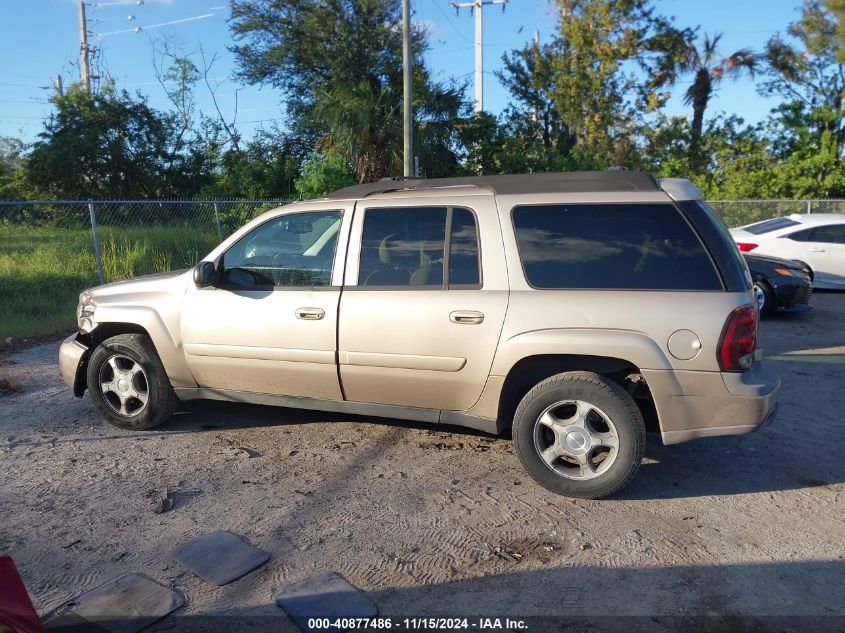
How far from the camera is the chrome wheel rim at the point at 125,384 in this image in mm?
5434

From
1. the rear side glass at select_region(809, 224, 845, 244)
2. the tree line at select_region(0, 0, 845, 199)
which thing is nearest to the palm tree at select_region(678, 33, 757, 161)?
the tree line at select_region(0, 0, 845, 199)

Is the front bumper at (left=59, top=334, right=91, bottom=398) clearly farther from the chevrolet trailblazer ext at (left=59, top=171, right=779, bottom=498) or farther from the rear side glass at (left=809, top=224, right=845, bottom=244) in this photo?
the rear side glass at (left=809, top=224, right=845, bottom=244)

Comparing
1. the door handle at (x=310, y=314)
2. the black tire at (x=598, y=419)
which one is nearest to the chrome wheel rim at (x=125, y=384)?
the door handle at (x=310, y=314)

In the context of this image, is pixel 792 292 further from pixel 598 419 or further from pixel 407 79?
pixel 407 79

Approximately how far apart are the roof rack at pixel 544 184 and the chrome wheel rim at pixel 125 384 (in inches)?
79.5

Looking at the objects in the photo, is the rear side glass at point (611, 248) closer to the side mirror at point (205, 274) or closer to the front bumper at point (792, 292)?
the side mirror at point (205, 274)

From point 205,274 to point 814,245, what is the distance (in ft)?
38.3

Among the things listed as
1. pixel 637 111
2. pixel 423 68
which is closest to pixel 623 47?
pixel 637 111

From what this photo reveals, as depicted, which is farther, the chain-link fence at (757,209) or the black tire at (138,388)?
the chain-link fence at (757,209)

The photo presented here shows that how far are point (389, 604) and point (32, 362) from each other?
6.27m

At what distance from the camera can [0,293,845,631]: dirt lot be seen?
332cm

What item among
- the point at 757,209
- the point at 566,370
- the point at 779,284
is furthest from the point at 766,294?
the point at 757,209

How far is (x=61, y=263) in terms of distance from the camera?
11242 millimetres

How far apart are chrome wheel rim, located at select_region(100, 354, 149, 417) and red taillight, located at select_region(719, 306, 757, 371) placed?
4019 millimetres
